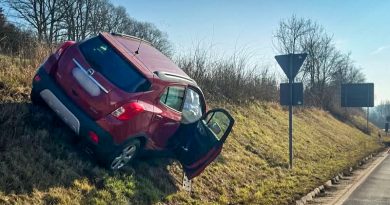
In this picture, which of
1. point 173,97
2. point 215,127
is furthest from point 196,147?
point 173,97

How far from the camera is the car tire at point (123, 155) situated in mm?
6266

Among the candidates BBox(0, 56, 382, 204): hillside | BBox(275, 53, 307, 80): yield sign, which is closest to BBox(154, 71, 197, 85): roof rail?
BBox(0, 56, 382, 204): hillside

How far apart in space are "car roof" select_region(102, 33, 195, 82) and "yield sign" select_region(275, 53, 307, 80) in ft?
19.8

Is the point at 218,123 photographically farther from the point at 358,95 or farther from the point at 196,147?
the point at 358,95

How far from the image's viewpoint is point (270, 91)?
2573 cm

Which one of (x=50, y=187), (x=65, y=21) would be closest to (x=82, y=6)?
(x=65, y=21)

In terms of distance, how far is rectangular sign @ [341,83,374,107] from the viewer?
44.5m

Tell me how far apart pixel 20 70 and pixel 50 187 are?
3683 mm

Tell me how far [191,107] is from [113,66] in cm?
214

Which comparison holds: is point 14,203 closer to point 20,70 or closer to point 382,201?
point 20,70

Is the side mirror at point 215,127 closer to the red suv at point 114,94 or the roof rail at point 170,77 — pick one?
the red suv at point 114,94

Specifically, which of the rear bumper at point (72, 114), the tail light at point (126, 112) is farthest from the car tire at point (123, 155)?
the tail light at point (126, 112)

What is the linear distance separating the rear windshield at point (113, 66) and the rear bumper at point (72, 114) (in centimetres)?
65

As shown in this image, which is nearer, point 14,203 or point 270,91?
point 14,203
